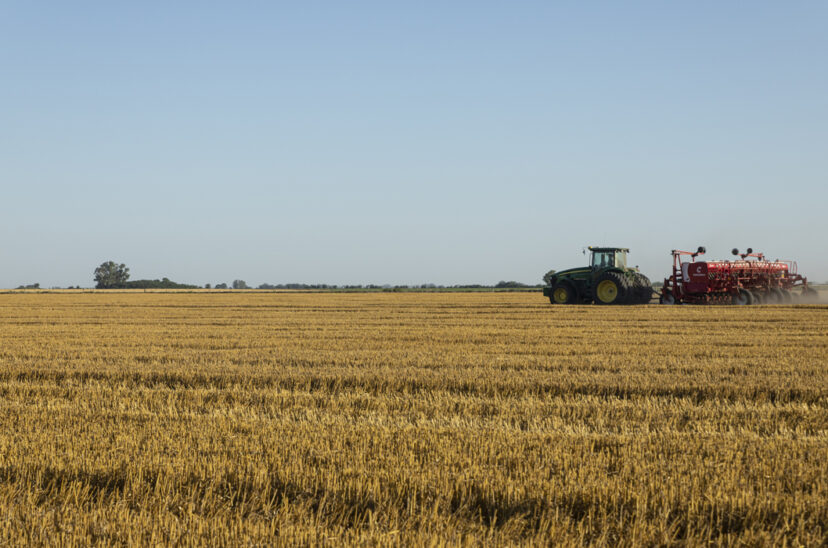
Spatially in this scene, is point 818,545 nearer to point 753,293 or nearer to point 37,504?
point 37,504

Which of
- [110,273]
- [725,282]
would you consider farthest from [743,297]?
[110,273]

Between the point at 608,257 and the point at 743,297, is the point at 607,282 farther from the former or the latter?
the point at 743,297

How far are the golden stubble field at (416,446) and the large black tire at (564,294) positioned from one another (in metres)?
16.2

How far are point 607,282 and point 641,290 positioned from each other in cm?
140

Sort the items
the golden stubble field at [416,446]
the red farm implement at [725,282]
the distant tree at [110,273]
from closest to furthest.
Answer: the golden stubble field at [416,446] → the red farm implement at [725,282] → the distant tree at [110,273]

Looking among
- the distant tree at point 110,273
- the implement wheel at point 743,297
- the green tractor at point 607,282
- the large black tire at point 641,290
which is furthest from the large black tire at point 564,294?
the distant tree at point 110,273

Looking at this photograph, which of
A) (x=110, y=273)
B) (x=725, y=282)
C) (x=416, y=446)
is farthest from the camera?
(x=110, y=273)

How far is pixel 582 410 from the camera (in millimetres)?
7887

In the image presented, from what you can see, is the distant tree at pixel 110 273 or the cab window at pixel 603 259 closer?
the cab window at pixel 603 259

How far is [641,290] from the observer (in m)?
28.6

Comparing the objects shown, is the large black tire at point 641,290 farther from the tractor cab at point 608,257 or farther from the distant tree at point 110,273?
the distant tree at point 110,273

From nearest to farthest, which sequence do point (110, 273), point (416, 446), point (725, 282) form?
point (416, 446) < point (725, 282) < point (110, 273)

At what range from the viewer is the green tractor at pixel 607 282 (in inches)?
1104

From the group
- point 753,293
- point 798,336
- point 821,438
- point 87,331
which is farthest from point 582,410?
point 753,293
